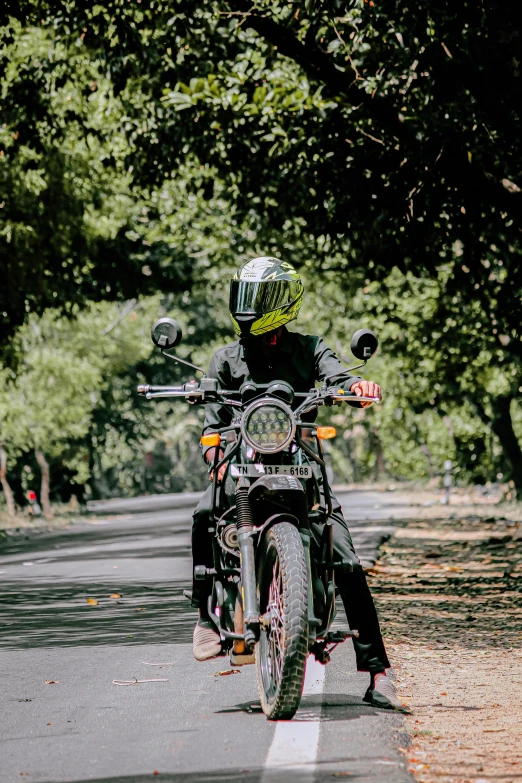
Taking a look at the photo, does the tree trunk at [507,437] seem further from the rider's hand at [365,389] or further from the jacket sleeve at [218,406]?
the rider's hand at [365,389]

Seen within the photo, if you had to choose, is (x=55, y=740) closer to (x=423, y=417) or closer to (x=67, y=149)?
(x=67, y=149)

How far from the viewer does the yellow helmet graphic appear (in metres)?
6.26

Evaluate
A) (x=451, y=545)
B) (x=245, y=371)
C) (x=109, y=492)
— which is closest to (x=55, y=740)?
(x=245, y=371)

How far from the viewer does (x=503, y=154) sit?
12.5 m

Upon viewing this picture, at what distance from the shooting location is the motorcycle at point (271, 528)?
18.7 ft

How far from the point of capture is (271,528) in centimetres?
591

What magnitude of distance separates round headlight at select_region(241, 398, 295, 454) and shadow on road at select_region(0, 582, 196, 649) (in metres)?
3.61

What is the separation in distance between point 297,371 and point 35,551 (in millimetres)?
14326

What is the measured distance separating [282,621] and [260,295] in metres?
1.57

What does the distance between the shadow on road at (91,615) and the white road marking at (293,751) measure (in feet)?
10.8

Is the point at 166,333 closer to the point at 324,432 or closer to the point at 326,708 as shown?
the point at 324,432

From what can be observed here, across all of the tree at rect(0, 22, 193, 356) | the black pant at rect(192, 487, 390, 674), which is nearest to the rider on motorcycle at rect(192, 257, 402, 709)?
the black pant at rect(192, 487, 390, 674)

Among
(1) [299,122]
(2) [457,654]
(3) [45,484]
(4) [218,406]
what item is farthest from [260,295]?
(3) [45,484]

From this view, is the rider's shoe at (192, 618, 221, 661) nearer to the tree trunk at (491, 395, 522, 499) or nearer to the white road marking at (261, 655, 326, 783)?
the white road marking at (261, 655, 326, 783)
